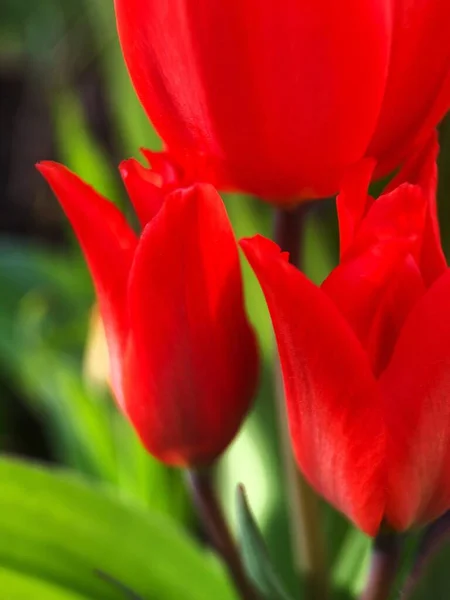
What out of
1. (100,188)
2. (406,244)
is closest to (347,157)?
(406,244)

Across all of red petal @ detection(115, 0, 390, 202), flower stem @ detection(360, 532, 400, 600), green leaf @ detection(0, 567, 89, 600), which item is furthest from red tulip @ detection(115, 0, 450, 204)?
green leaf @ detection(0, 567, 89, 600)

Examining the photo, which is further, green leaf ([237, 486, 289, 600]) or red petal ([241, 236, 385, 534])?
green leaf ([237, 486, 289, 600])

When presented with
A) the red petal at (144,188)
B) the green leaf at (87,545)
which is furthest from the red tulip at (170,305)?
the green leaf at (87,545)

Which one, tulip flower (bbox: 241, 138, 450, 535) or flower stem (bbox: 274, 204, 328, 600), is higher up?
tulip flower (bbox: 241, 138, 450, 535)

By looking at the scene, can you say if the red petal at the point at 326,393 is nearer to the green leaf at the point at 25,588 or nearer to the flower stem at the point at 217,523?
the flower stem at the point at 217,523

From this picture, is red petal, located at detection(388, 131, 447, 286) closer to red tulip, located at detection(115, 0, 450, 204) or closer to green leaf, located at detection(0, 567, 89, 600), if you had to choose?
red tulip, located at detection(115, 0, 450, 204)

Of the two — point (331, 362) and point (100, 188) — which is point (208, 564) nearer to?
point (331, 362)

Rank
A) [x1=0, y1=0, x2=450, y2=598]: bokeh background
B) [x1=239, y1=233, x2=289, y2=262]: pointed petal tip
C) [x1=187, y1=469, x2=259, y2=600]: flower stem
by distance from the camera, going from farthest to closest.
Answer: [x1=0, y1=0, x2=450, y2=598]: bokeh background, [x1=187, y1=469, x2=259, y2=600]: flower stem, [x1=239, y1=233, x2=289, y2=262]: pointed petal tip

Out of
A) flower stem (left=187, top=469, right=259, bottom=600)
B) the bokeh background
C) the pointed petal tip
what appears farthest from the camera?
the bokeh background
